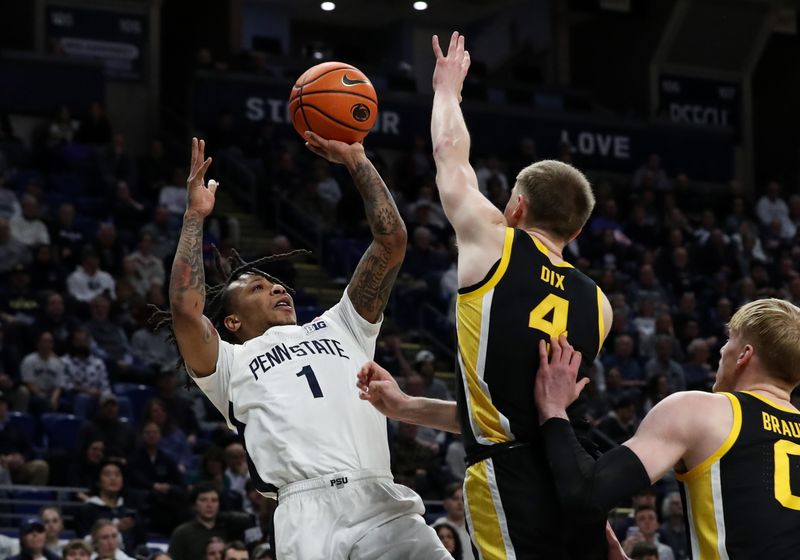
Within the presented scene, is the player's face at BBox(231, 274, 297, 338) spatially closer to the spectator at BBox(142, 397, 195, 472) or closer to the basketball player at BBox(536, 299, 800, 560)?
the basketball player at BBox(536, 299, 800, 560)

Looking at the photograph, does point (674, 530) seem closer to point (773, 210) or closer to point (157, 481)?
point (157, 481)

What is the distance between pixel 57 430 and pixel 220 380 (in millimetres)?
7319

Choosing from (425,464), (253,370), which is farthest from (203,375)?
(425,464)

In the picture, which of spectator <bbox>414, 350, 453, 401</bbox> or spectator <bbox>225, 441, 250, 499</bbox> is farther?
spectator <bbox>414, 350, 453, 401</bbox>

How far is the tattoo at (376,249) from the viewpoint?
569 cm

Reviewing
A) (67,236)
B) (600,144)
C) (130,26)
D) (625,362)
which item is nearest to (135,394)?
(67,236)

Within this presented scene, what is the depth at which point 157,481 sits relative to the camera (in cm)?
1206

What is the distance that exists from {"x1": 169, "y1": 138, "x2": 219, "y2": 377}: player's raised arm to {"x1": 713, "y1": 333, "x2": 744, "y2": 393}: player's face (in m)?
2.05

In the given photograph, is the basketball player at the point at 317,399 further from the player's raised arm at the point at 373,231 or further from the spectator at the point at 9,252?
the spectator at the point at 9,252

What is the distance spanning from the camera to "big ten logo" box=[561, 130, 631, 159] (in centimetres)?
2333

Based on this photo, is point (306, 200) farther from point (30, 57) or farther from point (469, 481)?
point (469, 481)

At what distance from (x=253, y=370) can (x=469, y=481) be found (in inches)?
49.8

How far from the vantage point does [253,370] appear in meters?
5.60

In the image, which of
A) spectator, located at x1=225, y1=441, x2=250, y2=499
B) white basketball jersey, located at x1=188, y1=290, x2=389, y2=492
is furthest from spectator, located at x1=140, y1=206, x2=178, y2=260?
white basketball jersey, located at x1=188, y1=290, x2=389, y2=492
